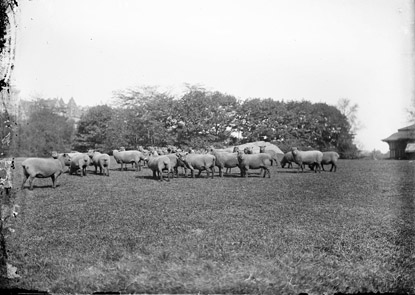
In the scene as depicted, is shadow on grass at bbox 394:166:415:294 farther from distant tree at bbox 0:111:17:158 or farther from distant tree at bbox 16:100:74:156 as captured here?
distant tree at bbox 16:100:74:156

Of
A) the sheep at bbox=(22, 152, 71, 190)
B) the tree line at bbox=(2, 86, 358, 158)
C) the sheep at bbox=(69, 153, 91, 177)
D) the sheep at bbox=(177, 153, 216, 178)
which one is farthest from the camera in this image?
the sheep at bbox=(69, 153, 91, 177)

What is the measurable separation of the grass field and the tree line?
2122 mm

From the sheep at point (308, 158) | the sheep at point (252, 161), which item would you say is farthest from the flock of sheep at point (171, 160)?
the sheep at point (308, 158)

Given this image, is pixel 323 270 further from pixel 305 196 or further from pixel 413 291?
pixel 305 196

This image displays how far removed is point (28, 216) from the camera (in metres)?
7.45

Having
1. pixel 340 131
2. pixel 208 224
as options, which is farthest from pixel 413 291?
pixel 340 131

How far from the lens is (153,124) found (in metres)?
13.9

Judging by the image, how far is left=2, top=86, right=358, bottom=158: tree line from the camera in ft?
40.5

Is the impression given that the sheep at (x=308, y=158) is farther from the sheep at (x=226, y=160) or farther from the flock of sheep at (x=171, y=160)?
the sheep at (x=226, y=160)

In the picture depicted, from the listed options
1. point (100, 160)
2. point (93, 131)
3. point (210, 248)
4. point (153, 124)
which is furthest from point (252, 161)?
point (210, 248)

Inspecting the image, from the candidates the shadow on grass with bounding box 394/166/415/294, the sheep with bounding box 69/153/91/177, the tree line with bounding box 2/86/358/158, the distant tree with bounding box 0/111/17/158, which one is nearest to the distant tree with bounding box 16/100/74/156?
the tree line with bounding box 2/86/358/158

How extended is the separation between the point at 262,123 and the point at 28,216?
20.8 meters

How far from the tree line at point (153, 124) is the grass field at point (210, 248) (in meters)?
2.12

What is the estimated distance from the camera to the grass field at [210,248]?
5.05m
